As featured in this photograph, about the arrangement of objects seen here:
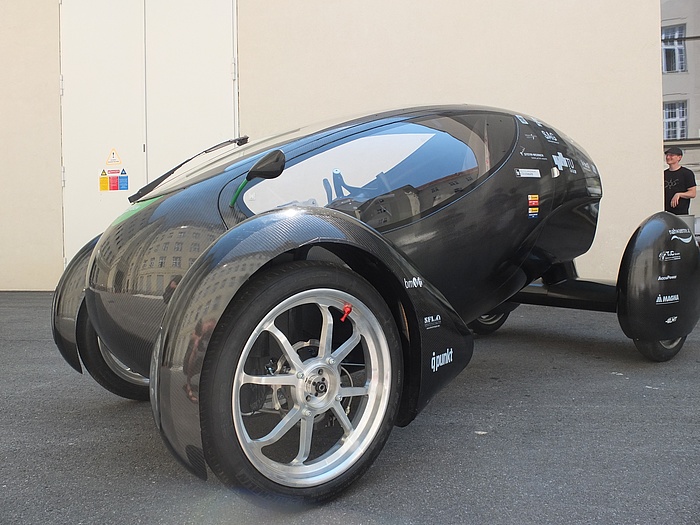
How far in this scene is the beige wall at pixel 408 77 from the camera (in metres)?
7.38

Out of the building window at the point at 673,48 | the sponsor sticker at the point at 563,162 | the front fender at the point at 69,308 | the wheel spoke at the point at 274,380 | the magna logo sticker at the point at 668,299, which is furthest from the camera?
the building window at the point at 673,48

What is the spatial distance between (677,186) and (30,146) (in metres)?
8.09

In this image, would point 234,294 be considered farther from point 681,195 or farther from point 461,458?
point 681,195

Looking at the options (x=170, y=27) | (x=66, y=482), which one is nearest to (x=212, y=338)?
(x=66, y=482)

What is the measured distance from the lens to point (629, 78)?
24.2ft

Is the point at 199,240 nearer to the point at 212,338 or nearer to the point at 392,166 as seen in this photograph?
the point at 212,338

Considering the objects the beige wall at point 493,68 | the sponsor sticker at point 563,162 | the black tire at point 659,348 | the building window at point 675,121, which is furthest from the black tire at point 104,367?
the building window at point 675,121

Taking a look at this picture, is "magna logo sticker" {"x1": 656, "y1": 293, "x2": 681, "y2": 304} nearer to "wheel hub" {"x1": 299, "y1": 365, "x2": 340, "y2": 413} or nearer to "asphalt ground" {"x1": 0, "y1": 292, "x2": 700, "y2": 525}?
"asphalt ground" {"x1": 0, "y1": 292, "x2": 700, "y2": 525}

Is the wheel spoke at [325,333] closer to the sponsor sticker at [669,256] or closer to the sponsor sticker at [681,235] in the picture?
the sponsor sticker at [669,256]

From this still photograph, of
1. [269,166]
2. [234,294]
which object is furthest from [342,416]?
[269,166]

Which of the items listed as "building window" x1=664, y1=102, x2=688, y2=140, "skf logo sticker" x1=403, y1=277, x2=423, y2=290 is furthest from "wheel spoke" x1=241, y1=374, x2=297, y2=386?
"building window" x1=664, y1=102, x2=688, y2=140

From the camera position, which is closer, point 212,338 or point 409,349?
point 212,338

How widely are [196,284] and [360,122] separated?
127 centimetres

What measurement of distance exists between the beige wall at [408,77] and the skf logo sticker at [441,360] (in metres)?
5.71
